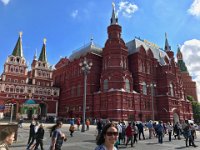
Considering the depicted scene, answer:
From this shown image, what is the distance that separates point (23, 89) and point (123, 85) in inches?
1251

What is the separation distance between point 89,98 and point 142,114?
12.8m

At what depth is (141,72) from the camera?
48.1m

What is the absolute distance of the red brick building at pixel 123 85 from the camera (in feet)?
136

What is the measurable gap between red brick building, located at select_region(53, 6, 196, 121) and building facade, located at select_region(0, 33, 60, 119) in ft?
13.6

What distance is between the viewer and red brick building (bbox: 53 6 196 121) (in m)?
41.3

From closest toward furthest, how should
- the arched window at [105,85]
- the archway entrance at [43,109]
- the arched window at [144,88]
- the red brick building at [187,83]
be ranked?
1. the arched window at [105,85]
2. the arched window at [144,88]
3. the archway entrance at [43,109]
4. the red brick building at [187,83]

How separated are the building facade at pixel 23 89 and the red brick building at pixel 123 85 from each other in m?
4.15

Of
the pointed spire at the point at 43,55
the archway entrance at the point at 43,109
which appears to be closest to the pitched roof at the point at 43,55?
the pointed spire at the point at 43,55

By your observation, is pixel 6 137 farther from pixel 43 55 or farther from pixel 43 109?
pixel 43 55

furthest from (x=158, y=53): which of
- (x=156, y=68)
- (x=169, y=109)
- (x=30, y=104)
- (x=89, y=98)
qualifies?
(x=30, y=104)

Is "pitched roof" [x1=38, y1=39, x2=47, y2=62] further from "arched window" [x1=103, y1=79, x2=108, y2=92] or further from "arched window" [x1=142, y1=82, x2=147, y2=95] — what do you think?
"arched window" [x1=142, y1=82, x2=147, y2=95]

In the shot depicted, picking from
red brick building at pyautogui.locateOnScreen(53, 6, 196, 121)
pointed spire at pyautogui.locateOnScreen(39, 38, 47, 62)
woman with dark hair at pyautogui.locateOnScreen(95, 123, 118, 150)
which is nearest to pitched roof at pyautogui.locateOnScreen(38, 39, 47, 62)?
pointed spire at pyautogui.locateOnScreen(39, 38, 47, 62)

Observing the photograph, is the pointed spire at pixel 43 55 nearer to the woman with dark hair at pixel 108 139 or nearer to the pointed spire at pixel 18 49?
the pointed spire at pixel 18 49

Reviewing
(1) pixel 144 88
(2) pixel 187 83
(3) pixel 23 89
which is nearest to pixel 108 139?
(1) pixel 144 88
